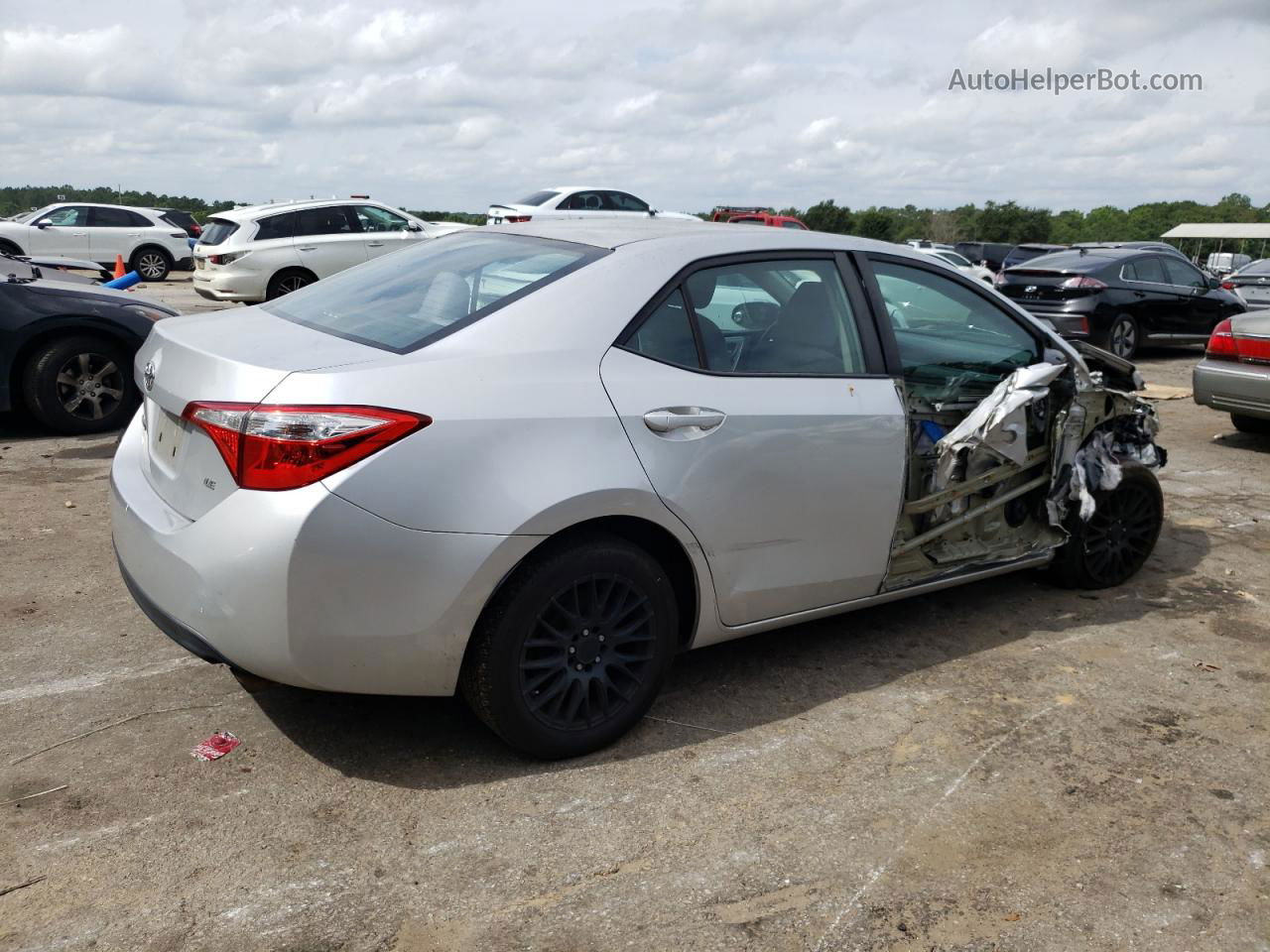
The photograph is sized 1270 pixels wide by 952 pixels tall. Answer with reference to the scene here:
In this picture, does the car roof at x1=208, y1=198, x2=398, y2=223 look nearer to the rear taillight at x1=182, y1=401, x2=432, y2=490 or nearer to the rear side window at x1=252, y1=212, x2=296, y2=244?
the rear side window at x1=252, y1=212, x2=296, y2=244

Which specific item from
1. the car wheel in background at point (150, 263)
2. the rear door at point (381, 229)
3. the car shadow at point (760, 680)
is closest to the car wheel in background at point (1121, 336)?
the car shadow at point (760, 680)

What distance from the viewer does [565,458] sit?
3098mm

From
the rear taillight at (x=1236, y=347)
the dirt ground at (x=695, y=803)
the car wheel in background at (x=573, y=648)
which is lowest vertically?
the dirt ground at (x=695, y=803)

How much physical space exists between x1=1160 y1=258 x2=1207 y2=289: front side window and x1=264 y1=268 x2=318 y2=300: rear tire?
11.9m

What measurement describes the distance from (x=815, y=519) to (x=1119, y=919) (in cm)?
152

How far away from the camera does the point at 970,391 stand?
4363 mm

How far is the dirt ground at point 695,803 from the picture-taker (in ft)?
8.69

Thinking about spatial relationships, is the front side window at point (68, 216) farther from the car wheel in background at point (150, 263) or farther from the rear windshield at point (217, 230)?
the rear windshield at point (217, 230)

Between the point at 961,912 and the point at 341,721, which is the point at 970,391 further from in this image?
the point at 341,721

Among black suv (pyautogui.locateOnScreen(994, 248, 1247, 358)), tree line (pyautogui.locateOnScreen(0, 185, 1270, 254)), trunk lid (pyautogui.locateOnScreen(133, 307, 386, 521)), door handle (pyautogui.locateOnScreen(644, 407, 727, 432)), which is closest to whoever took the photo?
trunk lid (pyautogui.locateOnScreen(133, 307, 386, 521))

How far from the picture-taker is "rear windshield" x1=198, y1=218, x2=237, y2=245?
16.9 meters

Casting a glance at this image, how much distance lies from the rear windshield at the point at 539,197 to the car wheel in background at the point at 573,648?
19.6 m

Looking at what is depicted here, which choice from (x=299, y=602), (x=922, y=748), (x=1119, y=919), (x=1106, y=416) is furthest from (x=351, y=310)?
(x=1106, y=416)

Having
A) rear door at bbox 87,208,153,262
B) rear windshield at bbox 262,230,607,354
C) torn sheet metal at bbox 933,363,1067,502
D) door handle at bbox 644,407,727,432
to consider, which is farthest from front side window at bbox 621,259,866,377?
rear door at bbox 87,208,153,262
